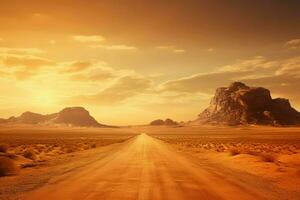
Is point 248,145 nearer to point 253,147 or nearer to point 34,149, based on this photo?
point 253,147

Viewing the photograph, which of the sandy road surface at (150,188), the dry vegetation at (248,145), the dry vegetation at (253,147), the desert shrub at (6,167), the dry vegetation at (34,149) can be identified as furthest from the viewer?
the dry vegetation at (248,145)

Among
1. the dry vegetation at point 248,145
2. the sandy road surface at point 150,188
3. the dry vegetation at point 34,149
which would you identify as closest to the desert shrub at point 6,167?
the dry vegetation at point 34,149

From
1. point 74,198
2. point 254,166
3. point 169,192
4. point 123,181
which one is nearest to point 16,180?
point 123,181

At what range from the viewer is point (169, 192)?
11258 millimetres

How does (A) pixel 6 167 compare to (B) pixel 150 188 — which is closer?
(B) pixel 150 188

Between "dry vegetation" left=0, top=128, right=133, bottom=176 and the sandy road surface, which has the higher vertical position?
"dry vegetation" left=0, top=128, right=133, bottom=176

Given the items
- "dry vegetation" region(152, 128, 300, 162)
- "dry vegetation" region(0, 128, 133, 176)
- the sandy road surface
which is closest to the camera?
the sandy road surface

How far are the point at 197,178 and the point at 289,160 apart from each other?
1330 centimetres

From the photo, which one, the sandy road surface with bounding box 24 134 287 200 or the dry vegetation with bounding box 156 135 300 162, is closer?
the sandy road surface with bounding box 24 134 287 200

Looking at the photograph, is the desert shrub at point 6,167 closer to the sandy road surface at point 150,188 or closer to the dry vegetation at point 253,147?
the sandy road surface at point 150,188

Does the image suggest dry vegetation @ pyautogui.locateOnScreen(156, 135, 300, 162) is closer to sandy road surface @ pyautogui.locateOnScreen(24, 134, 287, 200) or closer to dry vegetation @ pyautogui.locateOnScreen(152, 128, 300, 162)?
dry vegetation @ pyautogui.locateOnScreen(152, 128, 300, 162)

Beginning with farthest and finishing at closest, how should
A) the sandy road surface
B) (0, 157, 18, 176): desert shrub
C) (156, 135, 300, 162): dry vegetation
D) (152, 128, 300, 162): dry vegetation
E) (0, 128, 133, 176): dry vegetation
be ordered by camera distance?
(152, 128, 300, 162): dry vegetation
(156, 135, 300, 162): dry vegetation
(0, 128, 133, 176): dry vegetation
(0, 157, 18, 176): desert shrub
the sandy road surface

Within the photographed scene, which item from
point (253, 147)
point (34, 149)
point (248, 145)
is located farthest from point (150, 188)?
point (248, 145)

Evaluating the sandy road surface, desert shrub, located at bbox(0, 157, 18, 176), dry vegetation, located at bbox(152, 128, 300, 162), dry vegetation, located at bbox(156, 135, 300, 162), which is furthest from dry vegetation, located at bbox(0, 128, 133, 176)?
dry vegetation, located at bbox(156, 135, 300, 162)
